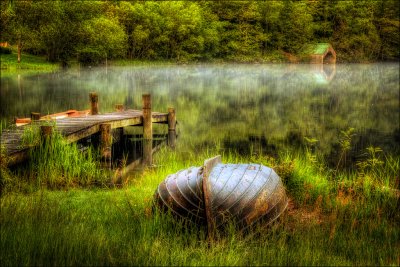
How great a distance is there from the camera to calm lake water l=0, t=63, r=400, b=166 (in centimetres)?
1680

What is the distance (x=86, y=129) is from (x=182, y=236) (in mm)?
7131

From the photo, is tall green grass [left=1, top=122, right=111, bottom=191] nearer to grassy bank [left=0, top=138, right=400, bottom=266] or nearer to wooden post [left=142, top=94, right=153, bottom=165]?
grassy bank [left=0, top=138, right=400, bottom=266]

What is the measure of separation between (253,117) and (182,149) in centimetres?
772

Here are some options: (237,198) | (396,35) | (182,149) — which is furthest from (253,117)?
(396,35)

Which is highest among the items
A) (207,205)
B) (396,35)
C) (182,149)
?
(396,35)

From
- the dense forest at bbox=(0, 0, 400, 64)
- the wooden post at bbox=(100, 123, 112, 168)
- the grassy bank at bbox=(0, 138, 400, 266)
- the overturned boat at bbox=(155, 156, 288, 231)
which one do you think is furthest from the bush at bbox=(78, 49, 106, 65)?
the overturned boat at bbox=(155, 156, 288, 231)

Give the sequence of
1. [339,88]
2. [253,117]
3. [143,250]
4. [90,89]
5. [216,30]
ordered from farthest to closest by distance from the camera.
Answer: [216,30], [339,88], [90,89], [253,117], [143,250]

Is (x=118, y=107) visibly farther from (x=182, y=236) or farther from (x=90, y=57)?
(x=90, y=57)

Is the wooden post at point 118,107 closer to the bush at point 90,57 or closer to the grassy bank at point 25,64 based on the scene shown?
the grassy bank at point 25,64

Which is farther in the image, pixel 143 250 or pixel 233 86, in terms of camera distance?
pixel 233 86

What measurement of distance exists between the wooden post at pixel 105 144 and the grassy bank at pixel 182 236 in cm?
437

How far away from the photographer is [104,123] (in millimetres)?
13109

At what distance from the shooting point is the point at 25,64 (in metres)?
46.7

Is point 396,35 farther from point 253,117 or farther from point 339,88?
point 253,117
